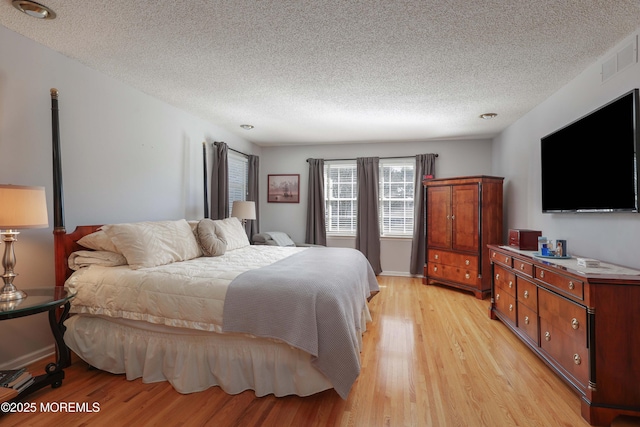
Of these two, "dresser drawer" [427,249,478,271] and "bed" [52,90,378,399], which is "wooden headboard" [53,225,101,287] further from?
"dresser drawer" [427,249,478,271]

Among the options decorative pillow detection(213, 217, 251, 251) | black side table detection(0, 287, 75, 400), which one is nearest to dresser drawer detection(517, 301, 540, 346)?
decorative pillow detection(213, 217, 251, 251)

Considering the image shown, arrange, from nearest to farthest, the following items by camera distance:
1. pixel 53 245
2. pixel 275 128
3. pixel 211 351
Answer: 1. pixel 211 351
2. pixel 53 245
3. pixel 275 128

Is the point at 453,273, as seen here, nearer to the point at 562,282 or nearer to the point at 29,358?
the point at 562,282

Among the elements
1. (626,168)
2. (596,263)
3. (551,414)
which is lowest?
(551,414)

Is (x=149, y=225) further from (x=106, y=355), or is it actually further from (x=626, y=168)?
(x=626, y=168)

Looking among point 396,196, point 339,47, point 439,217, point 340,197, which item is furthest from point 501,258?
point 340,197

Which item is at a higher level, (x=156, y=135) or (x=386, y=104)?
(x=386, y=104)

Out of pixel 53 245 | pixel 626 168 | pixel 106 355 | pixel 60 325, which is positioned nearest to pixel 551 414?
pixel 626 168

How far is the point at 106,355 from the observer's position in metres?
2.27

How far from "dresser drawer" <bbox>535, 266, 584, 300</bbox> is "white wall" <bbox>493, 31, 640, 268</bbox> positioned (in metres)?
0.50

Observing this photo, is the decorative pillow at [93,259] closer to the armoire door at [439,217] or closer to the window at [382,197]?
the window at [382,197]

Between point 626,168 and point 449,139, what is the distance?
3415 mm

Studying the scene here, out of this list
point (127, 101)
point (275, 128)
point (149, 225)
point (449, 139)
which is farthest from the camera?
point (449, 139)

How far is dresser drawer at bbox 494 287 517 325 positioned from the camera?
2967 millimetres
